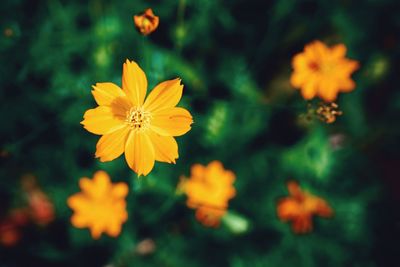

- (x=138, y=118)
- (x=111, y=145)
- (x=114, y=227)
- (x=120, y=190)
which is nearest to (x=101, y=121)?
(x=111, y=145)

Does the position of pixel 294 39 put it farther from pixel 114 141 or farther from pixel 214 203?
pixel 114 141

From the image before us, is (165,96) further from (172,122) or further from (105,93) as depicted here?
(105,93)

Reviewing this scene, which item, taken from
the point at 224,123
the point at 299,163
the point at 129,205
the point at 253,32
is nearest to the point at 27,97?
the point at 129,205

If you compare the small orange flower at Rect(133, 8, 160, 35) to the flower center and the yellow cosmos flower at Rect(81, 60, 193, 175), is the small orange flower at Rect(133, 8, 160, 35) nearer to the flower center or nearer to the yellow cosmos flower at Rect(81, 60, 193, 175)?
the yellow cosmos flower at Rect(81, 60, 193, 175)

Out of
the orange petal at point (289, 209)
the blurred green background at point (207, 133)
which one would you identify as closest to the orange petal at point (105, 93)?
the blurred green background at point (207, 133)

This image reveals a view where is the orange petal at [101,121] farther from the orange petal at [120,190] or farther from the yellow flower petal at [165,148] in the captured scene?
the orange petal at [120,190]

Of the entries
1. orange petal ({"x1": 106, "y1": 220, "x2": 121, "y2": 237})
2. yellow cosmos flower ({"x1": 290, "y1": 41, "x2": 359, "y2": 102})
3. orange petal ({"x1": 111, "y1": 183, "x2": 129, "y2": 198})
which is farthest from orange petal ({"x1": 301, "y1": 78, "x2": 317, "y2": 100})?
orange petal ({"x1": 106, "y1": 220, "x2": 121, "y2": 237})
